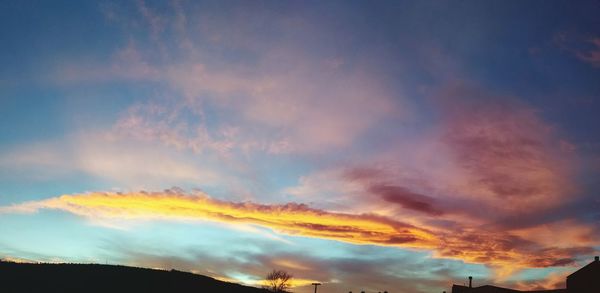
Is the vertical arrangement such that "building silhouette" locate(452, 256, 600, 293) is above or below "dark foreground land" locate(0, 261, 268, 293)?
above

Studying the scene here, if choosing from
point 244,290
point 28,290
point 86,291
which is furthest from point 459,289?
point 28,290

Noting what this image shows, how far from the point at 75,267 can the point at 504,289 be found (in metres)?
67.0

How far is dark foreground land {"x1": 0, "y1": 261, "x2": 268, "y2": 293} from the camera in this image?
65.9m

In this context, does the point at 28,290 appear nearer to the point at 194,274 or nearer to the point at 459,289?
the point at 194,274

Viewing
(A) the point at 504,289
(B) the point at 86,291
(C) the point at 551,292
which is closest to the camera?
(B) the point at 86,291

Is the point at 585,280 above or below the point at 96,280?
above

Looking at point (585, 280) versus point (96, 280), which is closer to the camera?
point (585, 280)

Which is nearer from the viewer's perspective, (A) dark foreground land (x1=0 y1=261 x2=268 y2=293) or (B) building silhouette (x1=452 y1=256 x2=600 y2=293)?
(B) building silhouette (x1=452 y1=256 x2=600 y2=293)

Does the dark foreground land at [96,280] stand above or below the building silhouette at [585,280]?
Result: below

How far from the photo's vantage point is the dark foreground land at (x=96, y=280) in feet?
216

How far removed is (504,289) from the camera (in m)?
76.8

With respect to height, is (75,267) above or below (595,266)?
below

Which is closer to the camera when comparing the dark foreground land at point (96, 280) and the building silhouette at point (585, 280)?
the building silhouette at point (585, 280)

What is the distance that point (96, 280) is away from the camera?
241 ft
